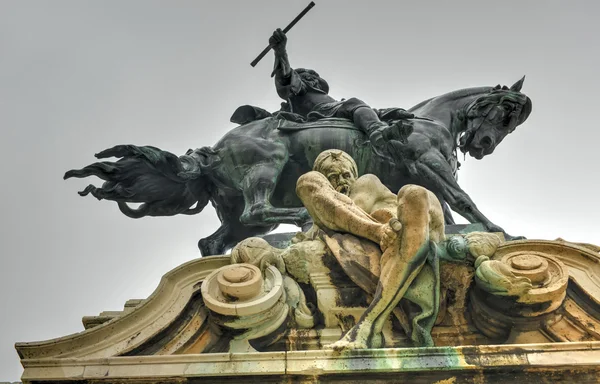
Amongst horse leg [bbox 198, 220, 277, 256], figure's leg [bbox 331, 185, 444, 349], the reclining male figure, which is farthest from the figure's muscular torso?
horse leg [bbox 198, 220, 277, 256]

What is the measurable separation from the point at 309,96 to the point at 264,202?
2452mm

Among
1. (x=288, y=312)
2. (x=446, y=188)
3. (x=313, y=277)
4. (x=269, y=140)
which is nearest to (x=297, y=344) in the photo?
(x=288, y=312)

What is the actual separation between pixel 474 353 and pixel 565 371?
19.9 inches

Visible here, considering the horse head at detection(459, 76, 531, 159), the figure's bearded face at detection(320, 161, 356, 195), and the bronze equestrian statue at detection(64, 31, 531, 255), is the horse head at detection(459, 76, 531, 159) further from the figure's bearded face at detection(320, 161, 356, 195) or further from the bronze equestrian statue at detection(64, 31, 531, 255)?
the figure's bearded face at detection(320, 161, 356, 195)

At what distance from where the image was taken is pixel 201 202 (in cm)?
870

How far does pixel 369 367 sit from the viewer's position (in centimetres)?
402

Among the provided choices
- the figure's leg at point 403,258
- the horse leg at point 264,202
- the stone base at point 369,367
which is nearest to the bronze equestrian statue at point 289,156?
the horse leg at point 264,202

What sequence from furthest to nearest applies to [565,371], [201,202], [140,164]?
1. [201,202]
2. [140,164]
3. [565,371]

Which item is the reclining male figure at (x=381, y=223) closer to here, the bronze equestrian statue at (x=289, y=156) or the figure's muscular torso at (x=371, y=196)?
the figure's muscular torso at (x=371, y=196)

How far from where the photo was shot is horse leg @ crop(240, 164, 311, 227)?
7184mm

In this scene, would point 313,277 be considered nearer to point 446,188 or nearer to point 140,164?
point 446,188

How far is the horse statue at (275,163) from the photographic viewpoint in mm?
7520

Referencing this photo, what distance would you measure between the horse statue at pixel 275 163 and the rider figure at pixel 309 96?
0.72 ft

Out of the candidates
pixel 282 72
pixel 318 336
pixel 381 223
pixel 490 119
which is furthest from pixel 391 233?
pixel 282 72
